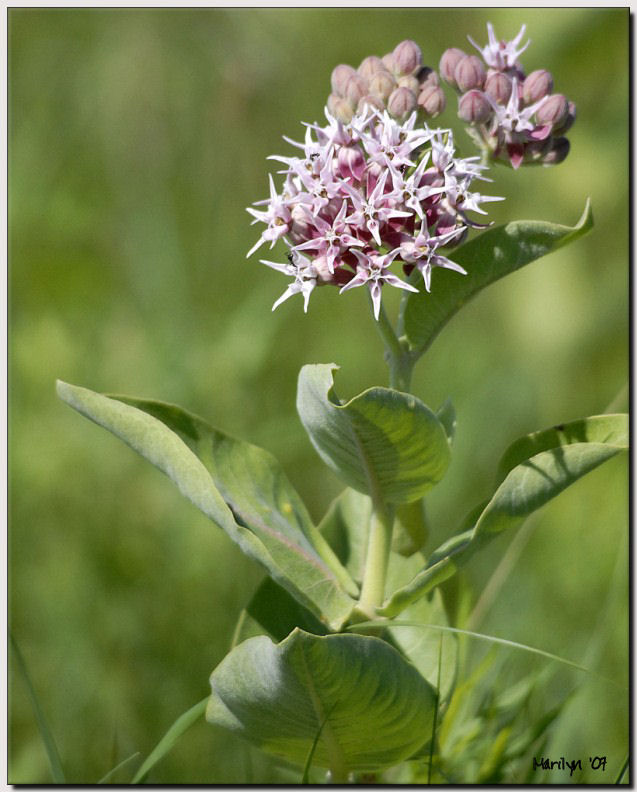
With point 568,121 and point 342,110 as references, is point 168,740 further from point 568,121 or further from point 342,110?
point 568,121

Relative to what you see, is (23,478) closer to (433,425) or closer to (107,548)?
(107,548)

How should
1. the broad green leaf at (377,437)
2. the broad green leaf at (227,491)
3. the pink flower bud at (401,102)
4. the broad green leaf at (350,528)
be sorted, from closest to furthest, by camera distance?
the broad green leaf at (377,437) → the broad green leaf at (227,491) → the pink flower bud at (401,102) → the broad green leaf at (350,528)

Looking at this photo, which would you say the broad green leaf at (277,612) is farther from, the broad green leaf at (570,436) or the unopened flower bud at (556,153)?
the unopened flower bud at (556,153)

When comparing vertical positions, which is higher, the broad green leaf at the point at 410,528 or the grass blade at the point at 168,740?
the broad green leaf at the point at 410,528

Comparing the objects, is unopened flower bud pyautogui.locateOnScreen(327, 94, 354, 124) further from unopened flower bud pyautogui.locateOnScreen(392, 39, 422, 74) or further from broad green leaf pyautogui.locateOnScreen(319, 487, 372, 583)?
broad green leaf pyautogui.locateOnScreen(319, 487, 372, 583)

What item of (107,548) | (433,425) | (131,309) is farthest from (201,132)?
(433,425)

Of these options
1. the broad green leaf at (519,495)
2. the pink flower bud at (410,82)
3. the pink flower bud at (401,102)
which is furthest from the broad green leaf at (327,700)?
the pink flower bud at (410,82)

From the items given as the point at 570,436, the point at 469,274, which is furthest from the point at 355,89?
the point at 570,436
